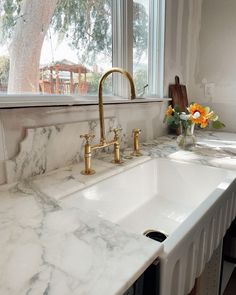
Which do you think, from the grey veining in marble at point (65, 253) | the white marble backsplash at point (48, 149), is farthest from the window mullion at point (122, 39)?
the grey veining in marble at point (65, 253)

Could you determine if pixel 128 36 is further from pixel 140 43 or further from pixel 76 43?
pixel 76 43

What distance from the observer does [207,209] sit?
2.19 ft

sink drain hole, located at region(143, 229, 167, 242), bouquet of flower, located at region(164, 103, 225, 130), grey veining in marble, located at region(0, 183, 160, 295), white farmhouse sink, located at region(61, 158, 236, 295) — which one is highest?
bouquet of flower, located at region(164, 103, 225, 130)

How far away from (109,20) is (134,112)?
1.66 ft

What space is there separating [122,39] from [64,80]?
1.51ft

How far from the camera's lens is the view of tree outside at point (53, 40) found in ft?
2.87

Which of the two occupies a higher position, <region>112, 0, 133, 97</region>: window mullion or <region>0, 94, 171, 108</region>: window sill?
<region>112, 0, 133, 97</region>: window mullion

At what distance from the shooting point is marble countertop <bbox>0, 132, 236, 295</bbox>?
382 mm

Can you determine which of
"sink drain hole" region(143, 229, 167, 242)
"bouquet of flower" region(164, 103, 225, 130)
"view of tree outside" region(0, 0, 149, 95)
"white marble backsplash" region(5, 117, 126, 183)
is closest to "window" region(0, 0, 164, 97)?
"view of tree outside" region(0, 0, 149, 95)

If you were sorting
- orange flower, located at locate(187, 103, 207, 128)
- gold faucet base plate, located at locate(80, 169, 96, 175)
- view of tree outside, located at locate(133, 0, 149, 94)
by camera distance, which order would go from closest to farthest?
gold faucet base plate, located at locate(80, 169, 96, 175) < orange flower, located at locate(187, 103, 207, 128) < view of tree outside, located at locate(133, 0, 149, 94)

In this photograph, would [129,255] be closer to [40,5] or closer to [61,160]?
[61,160]

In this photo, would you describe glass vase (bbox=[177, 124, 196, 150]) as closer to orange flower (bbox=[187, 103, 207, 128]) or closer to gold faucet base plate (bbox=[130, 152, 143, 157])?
orange flower (bbox=[187, 103, 207, 128])

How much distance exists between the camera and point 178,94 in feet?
5.88

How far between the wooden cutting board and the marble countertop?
3.95 feet
